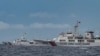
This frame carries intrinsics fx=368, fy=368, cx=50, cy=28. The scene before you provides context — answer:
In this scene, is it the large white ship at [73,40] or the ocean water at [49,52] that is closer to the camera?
the ocean water at [49,52]

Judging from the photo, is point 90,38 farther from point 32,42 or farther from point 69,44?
point 32,42

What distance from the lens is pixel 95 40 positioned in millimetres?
Answer: 182000

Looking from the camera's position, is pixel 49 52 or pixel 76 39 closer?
pixel 49 52

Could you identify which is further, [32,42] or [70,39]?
[32,42]

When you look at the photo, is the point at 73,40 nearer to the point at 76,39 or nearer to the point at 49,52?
the point at 76,39

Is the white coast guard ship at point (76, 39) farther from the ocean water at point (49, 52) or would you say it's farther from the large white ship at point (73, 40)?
the ocean water at point (49, 52)

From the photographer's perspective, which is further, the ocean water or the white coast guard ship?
the white coast guard ship

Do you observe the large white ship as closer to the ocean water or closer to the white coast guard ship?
the white coast guard ship

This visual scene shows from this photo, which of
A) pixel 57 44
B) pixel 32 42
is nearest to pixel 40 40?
pixel 32 42

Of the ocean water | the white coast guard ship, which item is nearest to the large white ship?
the white coast guard ship

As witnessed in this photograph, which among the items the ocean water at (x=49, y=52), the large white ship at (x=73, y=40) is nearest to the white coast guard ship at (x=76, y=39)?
the large white ship at (x=73, y=40)

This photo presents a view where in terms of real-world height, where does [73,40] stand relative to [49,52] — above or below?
above

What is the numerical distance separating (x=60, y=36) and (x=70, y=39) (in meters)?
8.11

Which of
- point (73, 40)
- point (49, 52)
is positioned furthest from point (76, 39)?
point (49, 52)
